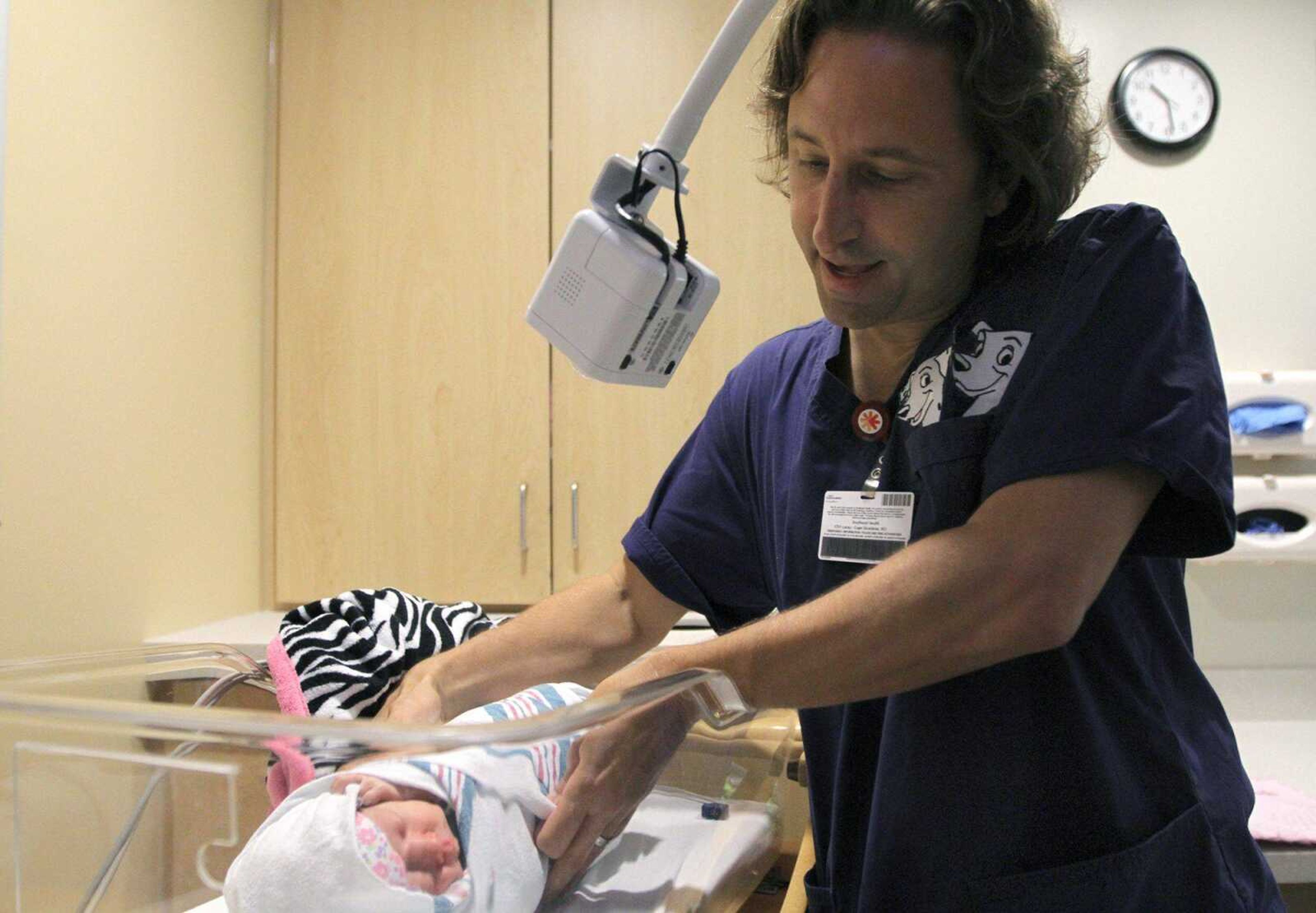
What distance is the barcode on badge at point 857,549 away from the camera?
870mm

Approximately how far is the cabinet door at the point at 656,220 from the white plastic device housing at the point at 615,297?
5.04ft

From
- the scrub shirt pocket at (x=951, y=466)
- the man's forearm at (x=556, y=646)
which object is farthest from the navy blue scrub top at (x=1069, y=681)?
the man's forearm at (x=556, y=646)

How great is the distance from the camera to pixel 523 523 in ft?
7.84

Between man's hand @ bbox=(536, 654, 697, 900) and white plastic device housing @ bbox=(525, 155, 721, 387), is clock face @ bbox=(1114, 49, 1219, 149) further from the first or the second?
man's hand @ bbox=(536, 654, 697, 900)

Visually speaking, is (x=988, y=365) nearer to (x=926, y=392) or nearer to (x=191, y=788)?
(x=926, y=392)

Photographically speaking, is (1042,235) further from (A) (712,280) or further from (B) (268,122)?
(B) (268,122)

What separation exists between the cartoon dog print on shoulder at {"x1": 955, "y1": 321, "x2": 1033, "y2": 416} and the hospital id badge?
0.10 meters

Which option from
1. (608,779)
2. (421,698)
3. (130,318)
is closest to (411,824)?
(608,779)

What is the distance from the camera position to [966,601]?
71cm

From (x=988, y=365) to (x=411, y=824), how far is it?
1.76 ft

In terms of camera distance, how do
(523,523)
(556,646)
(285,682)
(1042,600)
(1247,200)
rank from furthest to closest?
(523,523) < (1247,200) < (285,682) < (556,646) < (1042,600)

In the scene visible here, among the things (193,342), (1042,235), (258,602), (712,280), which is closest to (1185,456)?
(1042,235)

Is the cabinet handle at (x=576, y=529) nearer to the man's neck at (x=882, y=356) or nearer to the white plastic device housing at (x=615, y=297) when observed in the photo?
the man's neck at (x=882, y=356)

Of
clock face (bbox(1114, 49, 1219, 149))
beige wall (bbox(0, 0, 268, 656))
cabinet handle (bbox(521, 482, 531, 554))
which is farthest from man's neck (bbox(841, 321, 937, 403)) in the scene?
clock face (bbox(1114, 49, 1219, 149))
